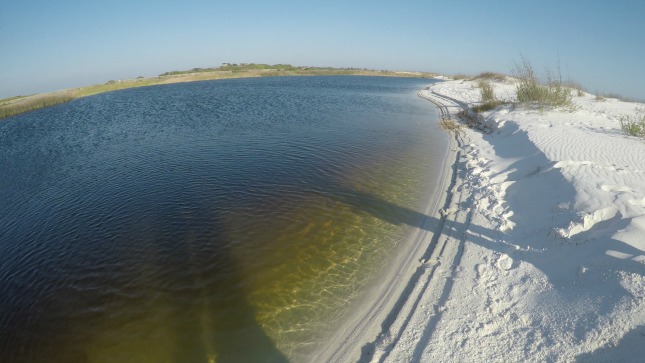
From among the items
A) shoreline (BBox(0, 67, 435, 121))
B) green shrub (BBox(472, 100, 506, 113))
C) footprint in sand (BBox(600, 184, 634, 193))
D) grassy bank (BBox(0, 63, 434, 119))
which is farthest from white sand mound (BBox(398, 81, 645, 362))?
grassy bank (BBox(0, 63, 434, 119))

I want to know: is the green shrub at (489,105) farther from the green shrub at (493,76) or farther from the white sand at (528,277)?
the green shrub at (493,76)

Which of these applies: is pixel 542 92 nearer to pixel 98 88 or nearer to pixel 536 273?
pixel 536 273

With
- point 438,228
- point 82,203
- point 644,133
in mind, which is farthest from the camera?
point 644,133

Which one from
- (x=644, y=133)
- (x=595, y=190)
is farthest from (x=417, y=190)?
(x=644, y=133)

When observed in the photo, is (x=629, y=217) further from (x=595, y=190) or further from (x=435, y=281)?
(x=435, y=281)

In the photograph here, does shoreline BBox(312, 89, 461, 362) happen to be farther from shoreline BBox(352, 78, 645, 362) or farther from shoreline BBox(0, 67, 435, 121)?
shoreline BBox(0, 67, 435, 121)

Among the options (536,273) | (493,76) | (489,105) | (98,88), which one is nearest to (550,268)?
(536,273)

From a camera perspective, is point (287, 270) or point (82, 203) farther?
point (82, 203)
